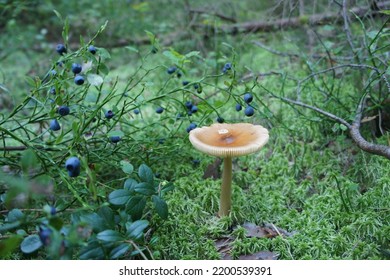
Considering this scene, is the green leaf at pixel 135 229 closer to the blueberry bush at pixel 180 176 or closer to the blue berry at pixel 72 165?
the blueberry bush at pixel 180 176

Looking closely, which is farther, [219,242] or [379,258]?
[219,242]

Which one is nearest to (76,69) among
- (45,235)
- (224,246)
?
(45,235)

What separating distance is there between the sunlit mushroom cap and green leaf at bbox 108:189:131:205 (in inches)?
11.4

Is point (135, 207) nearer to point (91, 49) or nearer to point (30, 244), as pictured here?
point (30, 244)

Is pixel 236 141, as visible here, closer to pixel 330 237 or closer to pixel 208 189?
pixel 208 189

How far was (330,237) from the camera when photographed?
1431 millimetres

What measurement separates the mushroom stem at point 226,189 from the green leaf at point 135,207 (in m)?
0.36

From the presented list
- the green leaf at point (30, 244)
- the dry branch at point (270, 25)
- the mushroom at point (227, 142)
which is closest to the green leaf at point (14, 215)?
the green leaf at point (30, 244)

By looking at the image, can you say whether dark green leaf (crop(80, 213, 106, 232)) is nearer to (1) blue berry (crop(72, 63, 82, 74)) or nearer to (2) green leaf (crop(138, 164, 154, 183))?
(2) green leaf (crop(138, 164, 154, 183))

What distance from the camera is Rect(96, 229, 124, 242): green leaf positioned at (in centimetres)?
115

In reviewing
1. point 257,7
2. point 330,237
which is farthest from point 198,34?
point 330,237

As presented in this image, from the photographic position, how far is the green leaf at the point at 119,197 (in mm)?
1317

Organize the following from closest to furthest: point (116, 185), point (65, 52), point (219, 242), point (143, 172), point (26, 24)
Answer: point (143, 172) → point (219, 242) → point (65, 52) → point (116, 185) → point (26, 24)
